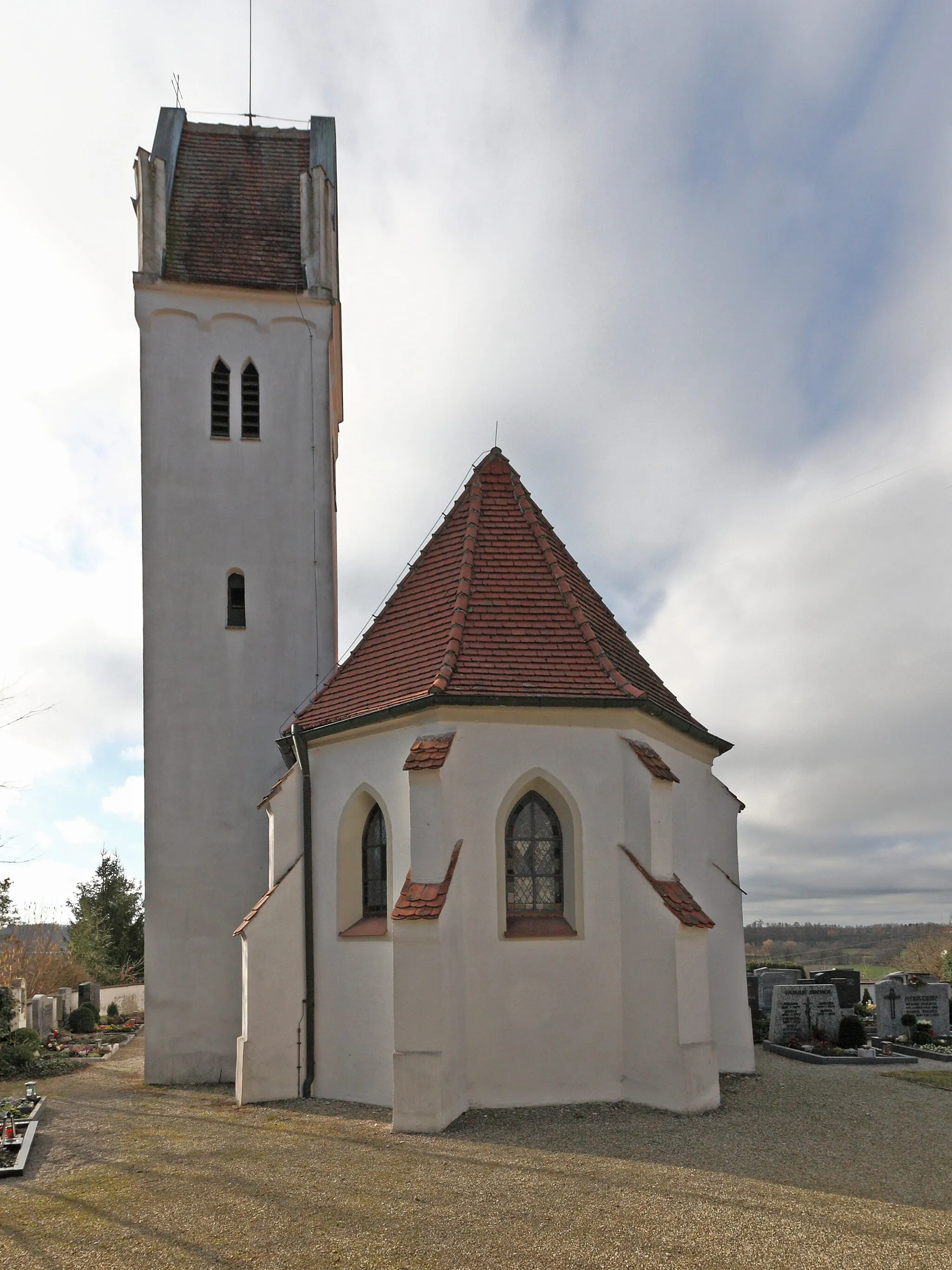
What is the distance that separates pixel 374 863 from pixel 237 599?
6.42m

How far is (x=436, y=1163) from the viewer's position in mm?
9617

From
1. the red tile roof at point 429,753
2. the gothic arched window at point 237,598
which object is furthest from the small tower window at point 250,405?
the red tile roof at point 429,753

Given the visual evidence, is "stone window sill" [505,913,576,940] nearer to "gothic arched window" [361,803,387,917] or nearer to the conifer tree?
"gothic arched window" [361,803,387,917]

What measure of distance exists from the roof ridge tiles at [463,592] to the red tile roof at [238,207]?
652cm

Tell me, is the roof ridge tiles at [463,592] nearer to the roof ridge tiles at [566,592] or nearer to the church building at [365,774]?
the church building at [365,774]

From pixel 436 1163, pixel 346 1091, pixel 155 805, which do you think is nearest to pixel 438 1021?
pixel 436 1163

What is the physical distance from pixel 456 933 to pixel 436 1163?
2915 millimetres

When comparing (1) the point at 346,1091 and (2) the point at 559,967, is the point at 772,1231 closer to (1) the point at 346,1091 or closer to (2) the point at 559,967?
(2) the point at 559,967

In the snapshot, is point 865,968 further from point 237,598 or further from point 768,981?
point 237,598

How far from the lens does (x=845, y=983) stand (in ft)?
76.9

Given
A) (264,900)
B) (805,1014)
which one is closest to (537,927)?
(264,900)

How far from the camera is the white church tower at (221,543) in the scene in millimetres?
16859

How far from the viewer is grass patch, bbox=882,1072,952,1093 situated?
13992 millimetres

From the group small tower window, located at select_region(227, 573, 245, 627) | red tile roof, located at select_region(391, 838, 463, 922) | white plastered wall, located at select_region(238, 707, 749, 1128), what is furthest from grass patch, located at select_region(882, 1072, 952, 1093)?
small tower window, located at select_region(227, 573, 245, 627)
